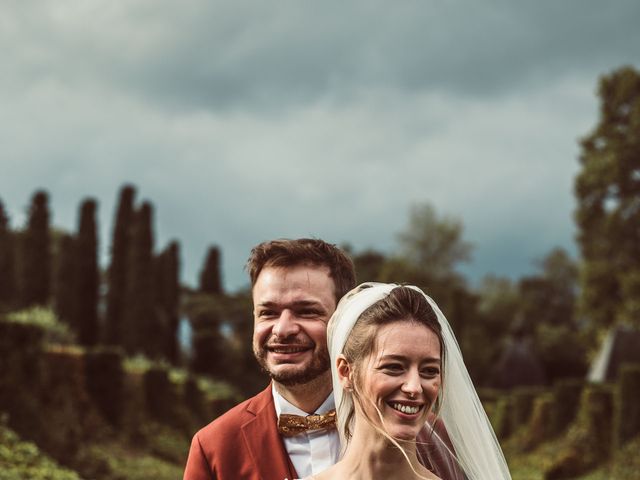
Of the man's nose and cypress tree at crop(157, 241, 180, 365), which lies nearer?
the man's nose

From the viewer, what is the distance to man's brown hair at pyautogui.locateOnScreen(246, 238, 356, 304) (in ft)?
13.4

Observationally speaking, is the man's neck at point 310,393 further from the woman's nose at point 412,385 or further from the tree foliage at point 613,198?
the tree foliage at point 613,198

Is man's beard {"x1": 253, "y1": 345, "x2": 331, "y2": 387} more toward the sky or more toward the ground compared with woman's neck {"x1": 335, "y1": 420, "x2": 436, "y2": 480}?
more toward the sky

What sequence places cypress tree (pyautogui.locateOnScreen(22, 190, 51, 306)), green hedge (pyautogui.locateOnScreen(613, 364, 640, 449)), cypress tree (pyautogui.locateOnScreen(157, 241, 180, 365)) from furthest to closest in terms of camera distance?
cypress tree (pyautogui.locateOnScreen(157, 241, 180, 365)), cypress tree (pyautogui.locateOnScreen(22, 190, 51, 306)), green hedge (pyautogui.locateOnScreen(613, 364, 640, 449))

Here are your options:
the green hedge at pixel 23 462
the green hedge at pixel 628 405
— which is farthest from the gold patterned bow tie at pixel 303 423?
the green hedge at pixel 628 405

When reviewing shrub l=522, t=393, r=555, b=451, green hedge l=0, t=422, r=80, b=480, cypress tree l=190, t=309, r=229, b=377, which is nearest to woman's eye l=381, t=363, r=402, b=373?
green hedge l=0, t=422, r=80, b=480

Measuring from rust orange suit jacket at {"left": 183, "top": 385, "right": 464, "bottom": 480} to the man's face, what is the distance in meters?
0.23

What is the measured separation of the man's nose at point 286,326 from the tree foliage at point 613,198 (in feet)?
106

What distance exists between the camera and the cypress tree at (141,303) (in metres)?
35.2

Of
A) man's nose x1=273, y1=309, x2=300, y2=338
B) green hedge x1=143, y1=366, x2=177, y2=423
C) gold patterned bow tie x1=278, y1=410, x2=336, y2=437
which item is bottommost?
green hedge x1=143, y1=366, x2=177, y2=423

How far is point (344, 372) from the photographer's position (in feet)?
11.3

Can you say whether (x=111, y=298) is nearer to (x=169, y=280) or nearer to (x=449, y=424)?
(x=169, y=280)

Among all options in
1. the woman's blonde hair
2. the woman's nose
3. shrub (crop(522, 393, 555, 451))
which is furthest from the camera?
shrub (crop(522, 393, 555, 451))

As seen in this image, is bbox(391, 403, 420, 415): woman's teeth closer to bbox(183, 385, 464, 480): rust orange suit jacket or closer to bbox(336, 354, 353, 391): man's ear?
bbox(336, 354, 353, 391): man's ear
